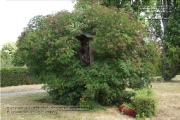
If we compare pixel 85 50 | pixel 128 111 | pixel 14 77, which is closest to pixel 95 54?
pixel 85 50

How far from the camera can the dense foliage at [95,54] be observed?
772 centimetres

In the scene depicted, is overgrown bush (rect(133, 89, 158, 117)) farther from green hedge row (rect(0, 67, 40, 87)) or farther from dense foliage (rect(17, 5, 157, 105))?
green hedge row (rect(0, 67, 40, 87))

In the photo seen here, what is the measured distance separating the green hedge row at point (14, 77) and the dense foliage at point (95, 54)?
7910mm

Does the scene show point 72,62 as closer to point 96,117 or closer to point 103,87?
point 103,87

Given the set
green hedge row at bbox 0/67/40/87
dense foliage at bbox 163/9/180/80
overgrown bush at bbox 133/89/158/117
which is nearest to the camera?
overgrown bush at bbox 133/89/158/117

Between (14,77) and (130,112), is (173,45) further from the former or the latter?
(130,112)

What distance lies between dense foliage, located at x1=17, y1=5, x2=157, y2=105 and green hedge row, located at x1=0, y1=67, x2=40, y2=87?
7.91 meters

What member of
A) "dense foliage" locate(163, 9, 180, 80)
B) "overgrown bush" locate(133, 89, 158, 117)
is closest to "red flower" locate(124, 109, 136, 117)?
"overgrown bush" locate(133, 89, 158, 117)

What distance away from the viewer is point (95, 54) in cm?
856

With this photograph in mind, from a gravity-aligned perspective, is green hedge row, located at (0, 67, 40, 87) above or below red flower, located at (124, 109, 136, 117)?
above

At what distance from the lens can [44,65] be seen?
8.81 m

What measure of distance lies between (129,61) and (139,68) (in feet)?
1.63

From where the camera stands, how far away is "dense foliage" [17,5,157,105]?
7719 millimetres

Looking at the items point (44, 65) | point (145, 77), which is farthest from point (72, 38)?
point (145, 77)
